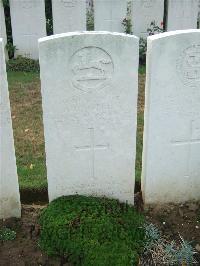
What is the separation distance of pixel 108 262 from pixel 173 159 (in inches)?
51.9

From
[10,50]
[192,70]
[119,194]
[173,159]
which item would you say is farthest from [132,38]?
[10,50]

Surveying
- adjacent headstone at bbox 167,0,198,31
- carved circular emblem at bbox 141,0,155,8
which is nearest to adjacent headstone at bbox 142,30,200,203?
carved circular emblem at bbox 141,0,155,8

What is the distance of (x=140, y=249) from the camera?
145 inches

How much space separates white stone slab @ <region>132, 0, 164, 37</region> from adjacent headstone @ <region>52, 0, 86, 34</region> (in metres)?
1.40

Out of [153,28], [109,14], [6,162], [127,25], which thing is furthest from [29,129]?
[153,28]

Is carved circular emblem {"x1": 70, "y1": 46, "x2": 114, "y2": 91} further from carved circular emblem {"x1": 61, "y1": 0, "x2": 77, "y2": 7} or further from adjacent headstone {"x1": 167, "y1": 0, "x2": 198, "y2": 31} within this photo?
adjacent headstone {"x1": 167, "y1": 0, "x2": 198, "y2": 31}

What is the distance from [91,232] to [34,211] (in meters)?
0.87

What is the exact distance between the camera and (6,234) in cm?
390

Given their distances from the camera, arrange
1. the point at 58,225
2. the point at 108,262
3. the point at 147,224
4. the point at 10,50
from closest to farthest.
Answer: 1. the point at 108,262
2. the point at 58,225
3. the point at 147,224
4. the point at 10,50

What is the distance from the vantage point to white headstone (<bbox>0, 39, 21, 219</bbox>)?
3574 mm

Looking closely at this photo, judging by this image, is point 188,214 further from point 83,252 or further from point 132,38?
point 132,38

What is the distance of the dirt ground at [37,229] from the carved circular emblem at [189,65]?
1369 mm

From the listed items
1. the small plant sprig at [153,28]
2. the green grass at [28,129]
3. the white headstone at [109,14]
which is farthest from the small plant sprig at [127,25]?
the green grass at [28,129]

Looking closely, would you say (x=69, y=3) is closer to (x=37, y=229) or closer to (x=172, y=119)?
(x=172, y=119)
